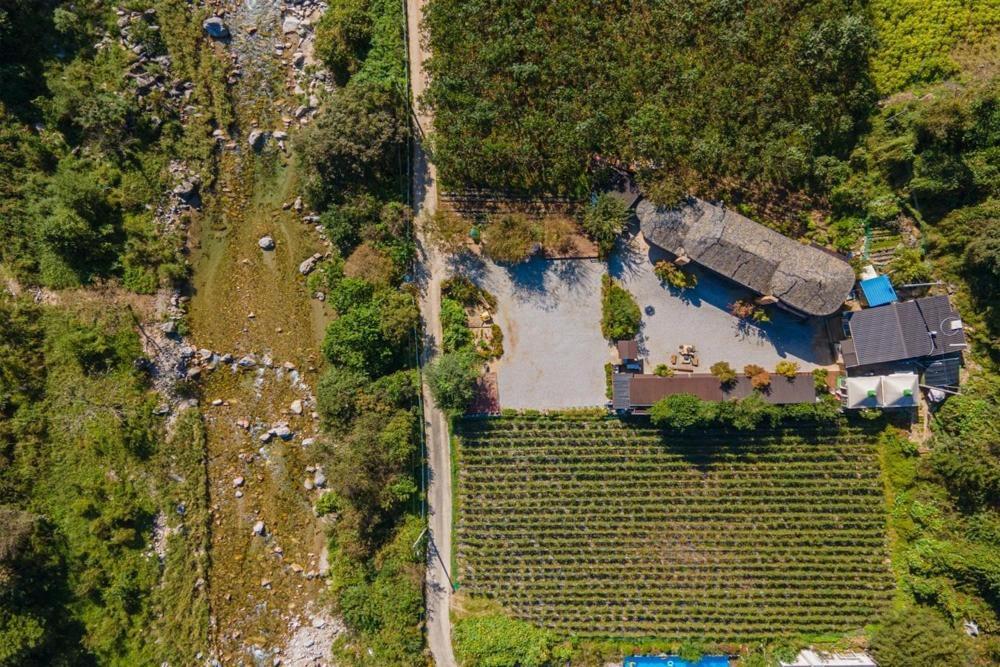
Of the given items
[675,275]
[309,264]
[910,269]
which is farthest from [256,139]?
[910,269]

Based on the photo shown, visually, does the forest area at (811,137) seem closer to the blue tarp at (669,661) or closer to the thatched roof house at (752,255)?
the thatched roof house at (752,255)

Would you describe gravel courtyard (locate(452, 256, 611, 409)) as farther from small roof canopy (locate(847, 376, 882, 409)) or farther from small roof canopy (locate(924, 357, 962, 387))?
small roof canopy (locate(924, 357, 962, 387))

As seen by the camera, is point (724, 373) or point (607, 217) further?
point (607, 217)

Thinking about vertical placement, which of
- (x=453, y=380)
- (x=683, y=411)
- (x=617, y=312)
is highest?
(x=617, y=312)

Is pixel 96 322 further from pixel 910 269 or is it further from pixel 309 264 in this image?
pixel 910 269

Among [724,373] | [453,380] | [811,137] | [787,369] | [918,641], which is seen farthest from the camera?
[724,373]

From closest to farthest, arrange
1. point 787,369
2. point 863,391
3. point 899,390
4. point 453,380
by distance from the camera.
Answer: point 899,390 → point 863,391 → point 453,380 → point 787,369

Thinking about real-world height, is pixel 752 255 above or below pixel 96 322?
above
